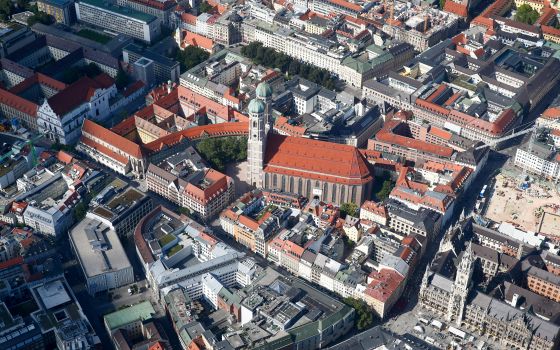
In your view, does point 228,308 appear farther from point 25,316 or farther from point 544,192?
point 544,192

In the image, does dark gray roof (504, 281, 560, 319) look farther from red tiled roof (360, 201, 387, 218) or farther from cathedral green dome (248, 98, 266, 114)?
cathedral green dome (248, 98, 266, 114)

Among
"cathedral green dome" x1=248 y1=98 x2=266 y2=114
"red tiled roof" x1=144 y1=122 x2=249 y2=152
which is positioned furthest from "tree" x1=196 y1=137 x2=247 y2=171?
"cathedral green dome" x1=248 y1=98 x2=266 y2=114

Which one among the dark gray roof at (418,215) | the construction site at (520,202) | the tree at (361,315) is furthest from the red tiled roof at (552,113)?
the tree at (361,315)

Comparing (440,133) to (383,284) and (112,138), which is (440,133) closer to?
(383,284)

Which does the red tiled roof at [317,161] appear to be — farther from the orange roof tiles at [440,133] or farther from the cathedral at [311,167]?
the orange roof tiles at [440,133]

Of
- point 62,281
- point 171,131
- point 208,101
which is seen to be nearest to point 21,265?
point 62,281

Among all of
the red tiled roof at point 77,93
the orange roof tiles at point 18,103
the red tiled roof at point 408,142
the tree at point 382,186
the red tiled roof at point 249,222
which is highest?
the red tiled roof at point 77,93
